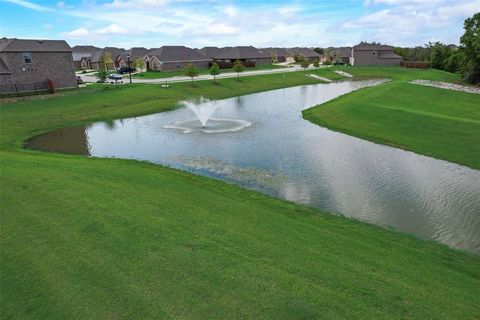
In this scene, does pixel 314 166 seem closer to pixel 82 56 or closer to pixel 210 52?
pixel 210 52

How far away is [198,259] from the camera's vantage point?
11492mm

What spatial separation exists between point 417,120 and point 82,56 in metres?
128

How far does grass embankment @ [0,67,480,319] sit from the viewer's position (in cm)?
964

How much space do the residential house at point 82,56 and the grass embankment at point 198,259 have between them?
122m

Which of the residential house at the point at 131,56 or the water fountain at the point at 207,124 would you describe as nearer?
the water fountain at the point at 207,124

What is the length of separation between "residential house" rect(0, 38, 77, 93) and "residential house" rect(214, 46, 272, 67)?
56.4m

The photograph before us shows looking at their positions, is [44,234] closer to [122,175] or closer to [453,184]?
[122,175]

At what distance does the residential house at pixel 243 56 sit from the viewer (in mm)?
112188

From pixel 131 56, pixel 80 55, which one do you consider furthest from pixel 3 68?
pixel 80 55

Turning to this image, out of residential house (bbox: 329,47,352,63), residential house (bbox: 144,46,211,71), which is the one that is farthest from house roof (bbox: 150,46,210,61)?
residential house (bbox: 329,47,352,63)

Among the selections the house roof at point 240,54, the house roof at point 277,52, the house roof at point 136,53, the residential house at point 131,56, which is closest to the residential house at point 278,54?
Answer: the house roof at point 277,52

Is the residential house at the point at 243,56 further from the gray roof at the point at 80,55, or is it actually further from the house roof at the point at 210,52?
the gray roof at the point at 80,55

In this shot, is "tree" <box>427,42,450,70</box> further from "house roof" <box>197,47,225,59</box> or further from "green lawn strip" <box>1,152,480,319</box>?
"green lawn strip" <box>1,152,480,319</box>

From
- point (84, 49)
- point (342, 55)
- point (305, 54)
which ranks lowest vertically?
point (342, 55)
